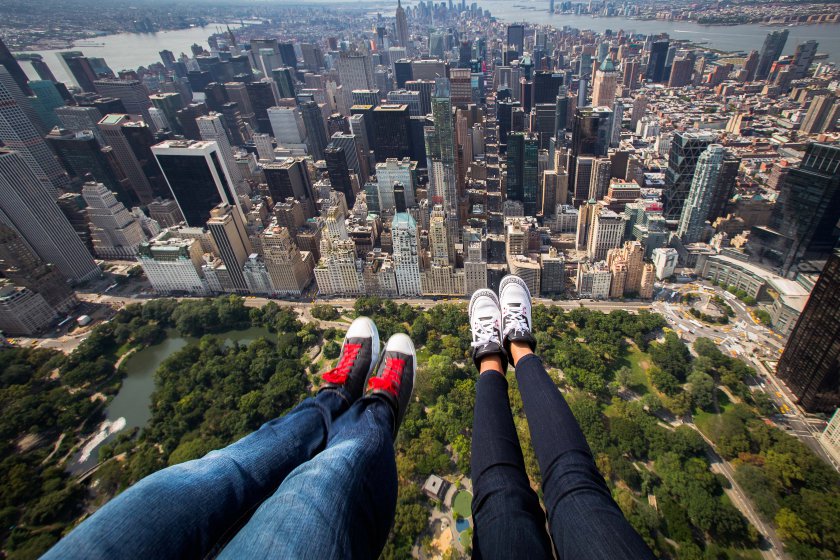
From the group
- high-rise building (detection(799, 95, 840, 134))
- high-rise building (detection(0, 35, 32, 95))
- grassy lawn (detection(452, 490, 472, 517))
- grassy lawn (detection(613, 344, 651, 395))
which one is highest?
high-rise building (detection(0, 35, 32, 95))

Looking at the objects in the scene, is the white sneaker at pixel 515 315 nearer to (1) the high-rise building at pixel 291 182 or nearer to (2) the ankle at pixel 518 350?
(2) the ankle at pixel 518 350

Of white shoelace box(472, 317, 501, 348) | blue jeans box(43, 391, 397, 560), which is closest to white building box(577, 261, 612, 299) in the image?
white shoelace box(472, 317, 501, 348)

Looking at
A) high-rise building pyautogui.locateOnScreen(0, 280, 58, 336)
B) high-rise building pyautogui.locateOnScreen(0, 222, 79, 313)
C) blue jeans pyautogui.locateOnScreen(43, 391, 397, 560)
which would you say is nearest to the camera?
blue jeans pyautogui.locateOnScreen(43, 391, 397, 560)

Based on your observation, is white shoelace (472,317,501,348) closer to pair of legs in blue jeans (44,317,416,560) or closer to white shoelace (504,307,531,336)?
white shoelace (504,307,531,336)

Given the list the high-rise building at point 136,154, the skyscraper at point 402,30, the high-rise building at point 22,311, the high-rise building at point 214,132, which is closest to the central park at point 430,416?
the high-rise building at point 22,311

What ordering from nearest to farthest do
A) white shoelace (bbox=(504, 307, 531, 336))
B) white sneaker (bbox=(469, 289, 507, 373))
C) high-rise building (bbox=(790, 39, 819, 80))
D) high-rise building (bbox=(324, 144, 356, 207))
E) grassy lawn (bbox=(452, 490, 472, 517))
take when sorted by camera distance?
white sneaker (bbox=(469, 289, 507, 373)), white shoelace (bbox=(504, 307, 531, 336)), grassy lawn (bbox=(452, 490, 472, 517)), high-rise building (bbox=(324, 144, 356, 207)), high-rise building (bbox=(790, 39, 819, 80))

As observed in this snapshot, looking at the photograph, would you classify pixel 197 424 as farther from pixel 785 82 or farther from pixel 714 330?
pixel 785 82

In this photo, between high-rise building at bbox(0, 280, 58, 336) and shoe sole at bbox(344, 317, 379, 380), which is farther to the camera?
high-rise building at bbox(0, 280, 58, 336)

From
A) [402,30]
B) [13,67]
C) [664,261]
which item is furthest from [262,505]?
[402,30]
